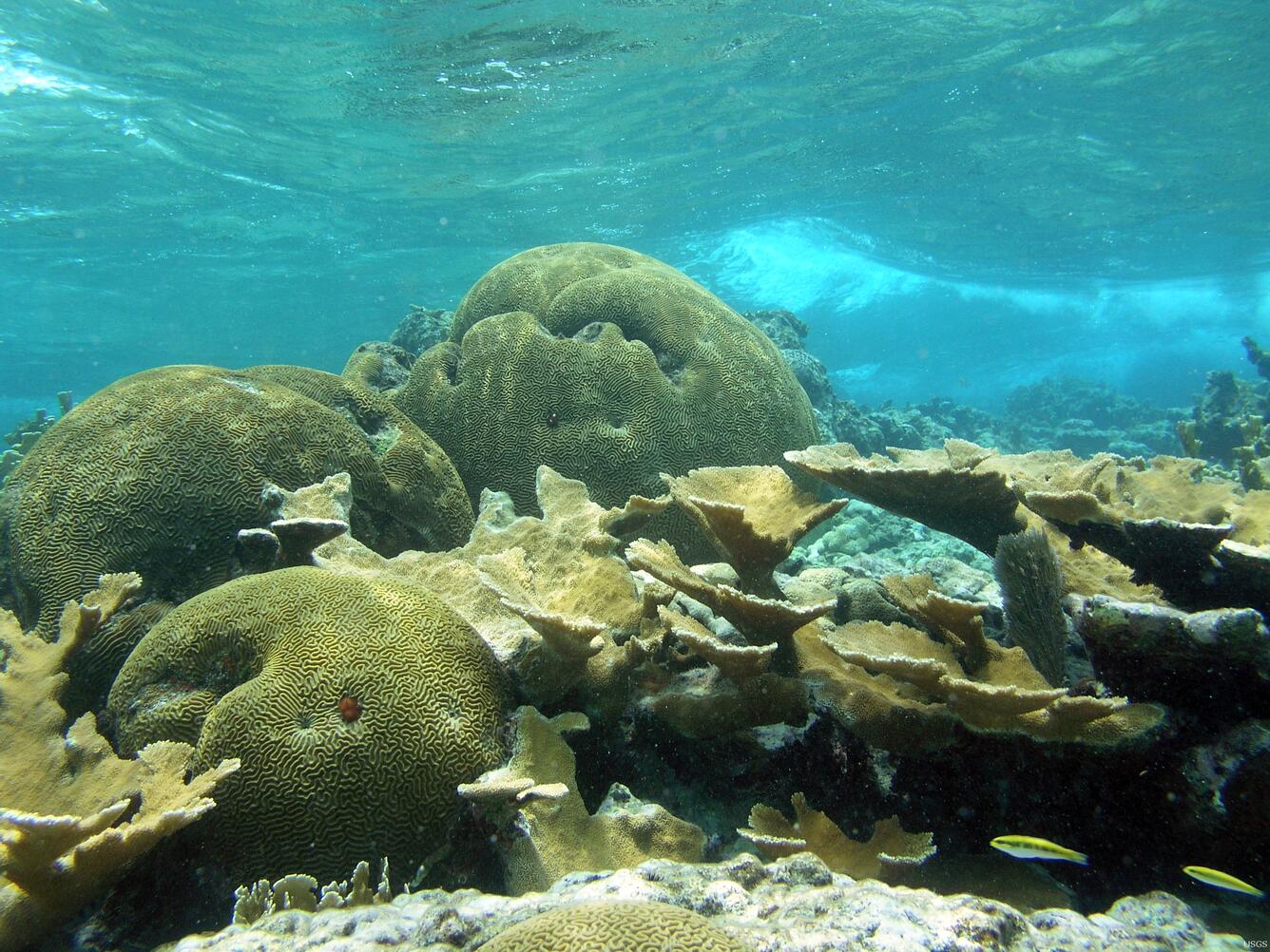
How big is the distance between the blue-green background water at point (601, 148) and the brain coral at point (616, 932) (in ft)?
57.3

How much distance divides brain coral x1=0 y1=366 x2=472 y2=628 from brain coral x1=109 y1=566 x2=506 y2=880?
0.89 metres

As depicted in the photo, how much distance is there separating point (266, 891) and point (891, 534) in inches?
367

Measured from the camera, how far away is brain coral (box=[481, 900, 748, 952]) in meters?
1.54

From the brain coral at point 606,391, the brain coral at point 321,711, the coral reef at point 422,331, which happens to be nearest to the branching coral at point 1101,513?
the brain coral at point 321,711

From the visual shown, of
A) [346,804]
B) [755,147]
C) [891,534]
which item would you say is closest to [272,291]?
[755,147]

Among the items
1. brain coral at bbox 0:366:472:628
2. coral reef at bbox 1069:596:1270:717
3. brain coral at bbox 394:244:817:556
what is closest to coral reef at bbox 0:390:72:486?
brain coral at bbox 0:366:472:628

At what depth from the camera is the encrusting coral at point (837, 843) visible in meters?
2.32

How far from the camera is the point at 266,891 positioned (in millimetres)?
2125

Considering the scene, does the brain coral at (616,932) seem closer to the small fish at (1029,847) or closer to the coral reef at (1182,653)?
the small fish at (1029,847)

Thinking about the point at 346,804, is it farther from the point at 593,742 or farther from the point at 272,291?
the point at 272,291

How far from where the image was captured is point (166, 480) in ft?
12.4

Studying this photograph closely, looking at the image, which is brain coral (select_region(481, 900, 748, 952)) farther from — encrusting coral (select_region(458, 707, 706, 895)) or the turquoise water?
the turquoise water

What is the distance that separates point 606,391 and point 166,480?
11.3ft

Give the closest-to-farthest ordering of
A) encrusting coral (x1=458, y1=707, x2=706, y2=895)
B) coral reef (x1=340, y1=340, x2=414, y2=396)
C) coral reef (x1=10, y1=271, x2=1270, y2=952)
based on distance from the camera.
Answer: coral reef (x1=10, y1=271, x2=1270, y2=952) < encrusting coral (x1=458, y1=707, x2=706, y2=895) < coral reef (x1=340, y1=340, x2=414, y2=396)
